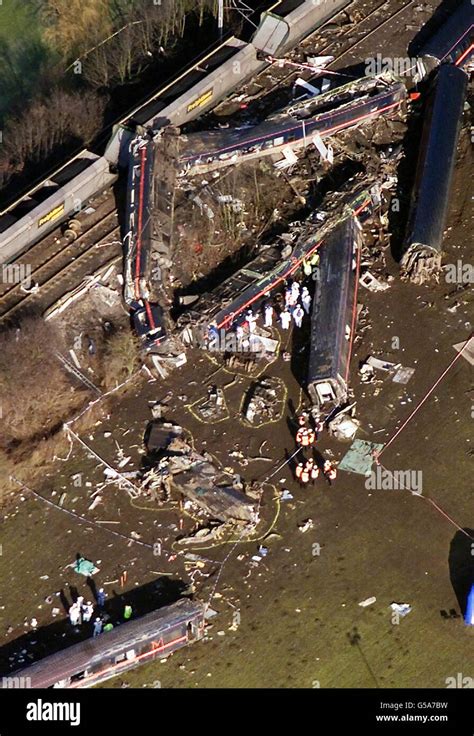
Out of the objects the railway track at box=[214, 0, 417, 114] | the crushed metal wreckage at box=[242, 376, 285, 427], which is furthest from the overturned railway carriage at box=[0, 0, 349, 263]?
the crushed metal wreckage at box=[242, 376, 285, 427]

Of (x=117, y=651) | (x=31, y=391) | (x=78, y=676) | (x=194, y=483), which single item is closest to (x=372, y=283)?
(x=194, y=483)

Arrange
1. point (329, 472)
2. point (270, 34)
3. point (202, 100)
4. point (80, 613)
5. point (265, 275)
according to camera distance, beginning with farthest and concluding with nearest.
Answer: point (270, 34)
point (202, 100)
point (265, 275)
point (329, 472)
point (80, 613)

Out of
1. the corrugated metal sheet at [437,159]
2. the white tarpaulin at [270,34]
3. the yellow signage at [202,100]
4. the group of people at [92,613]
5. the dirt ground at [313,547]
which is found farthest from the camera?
the white tarpaulin at [270,34]

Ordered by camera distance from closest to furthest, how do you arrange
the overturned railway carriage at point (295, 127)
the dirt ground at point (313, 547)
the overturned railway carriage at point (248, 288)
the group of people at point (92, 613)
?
the dirt ground at point (313, 547), the group of people at point (92, 613), the overturned railway carriage at point (248, 288), the overturned railway carriage at point (295, 127)

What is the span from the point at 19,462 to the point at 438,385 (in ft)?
27.3

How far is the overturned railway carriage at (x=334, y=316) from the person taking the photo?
78.5ft

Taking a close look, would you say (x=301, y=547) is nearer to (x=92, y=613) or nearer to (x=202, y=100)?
(x=92, y=613)

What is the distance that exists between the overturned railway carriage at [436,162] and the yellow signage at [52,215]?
25.6 ft

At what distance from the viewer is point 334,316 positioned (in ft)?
81.5

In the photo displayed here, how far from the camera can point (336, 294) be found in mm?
25234

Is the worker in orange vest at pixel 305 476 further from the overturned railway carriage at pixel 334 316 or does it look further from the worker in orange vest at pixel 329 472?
the overturned railway carriage at pixel 334 316

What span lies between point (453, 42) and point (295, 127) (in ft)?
16.7

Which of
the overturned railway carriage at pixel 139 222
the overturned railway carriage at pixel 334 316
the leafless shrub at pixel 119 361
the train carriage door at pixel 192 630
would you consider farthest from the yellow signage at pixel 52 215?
the train carriage door at pixel 192 630
